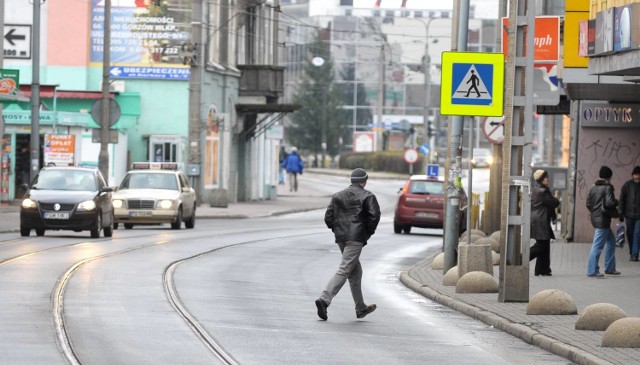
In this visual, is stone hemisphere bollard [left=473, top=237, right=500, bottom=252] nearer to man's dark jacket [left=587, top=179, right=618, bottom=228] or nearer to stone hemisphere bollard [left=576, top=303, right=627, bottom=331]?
man's dark jacket [left=587, top=179, right=618, bottom=228]

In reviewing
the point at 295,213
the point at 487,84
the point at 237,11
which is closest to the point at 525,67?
the point at 487,84

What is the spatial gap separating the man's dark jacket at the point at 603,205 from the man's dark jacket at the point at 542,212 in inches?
23.3

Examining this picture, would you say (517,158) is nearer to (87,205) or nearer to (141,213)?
(87,205)

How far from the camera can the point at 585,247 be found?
32.4 meters

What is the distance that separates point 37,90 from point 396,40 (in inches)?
3364

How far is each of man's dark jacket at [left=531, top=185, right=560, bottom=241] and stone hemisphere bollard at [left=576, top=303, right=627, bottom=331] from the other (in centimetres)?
789

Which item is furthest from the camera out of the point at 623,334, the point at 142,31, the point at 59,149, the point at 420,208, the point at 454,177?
the point at 142,31

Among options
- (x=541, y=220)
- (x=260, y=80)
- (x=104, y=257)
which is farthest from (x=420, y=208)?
(x=260, y=80)

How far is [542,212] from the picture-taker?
913 inches

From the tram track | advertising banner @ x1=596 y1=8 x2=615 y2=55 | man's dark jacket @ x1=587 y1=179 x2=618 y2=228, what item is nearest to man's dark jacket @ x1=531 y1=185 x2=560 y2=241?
man's dark jacket @ x1=587 y1=179 x2=618 y2=228

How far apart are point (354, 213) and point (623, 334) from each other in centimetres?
386

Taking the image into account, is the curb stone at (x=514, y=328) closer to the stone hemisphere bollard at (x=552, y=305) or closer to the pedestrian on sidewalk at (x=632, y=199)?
the stone hemisphere bollard at (x=552, y=305)

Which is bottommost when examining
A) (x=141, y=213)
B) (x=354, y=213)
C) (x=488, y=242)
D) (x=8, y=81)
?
(x=141, y=213)

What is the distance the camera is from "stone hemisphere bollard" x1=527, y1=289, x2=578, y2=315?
1681 centimetres
